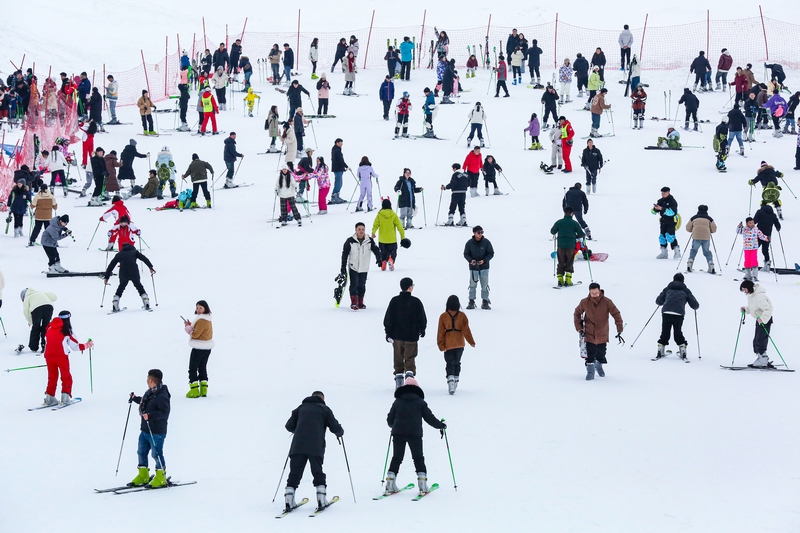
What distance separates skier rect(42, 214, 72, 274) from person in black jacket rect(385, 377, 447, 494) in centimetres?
1112

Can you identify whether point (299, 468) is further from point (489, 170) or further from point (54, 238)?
point (489, 170)

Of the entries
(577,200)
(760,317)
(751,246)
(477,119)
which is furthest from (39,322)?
(477,119)

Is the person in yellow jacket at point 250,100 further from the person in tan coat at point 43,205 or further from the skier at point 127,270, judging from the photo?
the skier at point 127,270

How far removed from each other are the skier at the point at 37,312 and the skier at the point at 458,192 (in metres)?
9.41

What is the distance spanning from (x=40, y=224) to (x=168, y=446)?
12208 millimetres

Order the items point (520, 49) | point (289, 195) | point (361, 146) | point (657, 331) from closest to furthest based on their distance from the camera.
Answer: point (657, 331), point (289, 195), point (361, 146), point (520, 49)

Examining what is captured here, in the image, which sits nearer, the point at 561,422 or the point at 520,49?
the point at 561,422

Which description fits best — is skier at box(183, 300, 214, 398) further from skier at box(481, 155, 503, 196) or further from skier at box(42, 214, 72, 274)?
skier at box(481, 155, 503, 196)

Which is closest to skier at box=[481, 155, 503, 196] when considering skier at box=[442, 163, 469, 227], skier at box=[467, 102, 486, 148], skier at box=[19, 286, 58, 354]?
skier at box=[442, 163, 469, 227]

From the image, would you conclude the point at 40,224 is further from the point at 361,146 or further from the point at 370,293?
the point at 361,146

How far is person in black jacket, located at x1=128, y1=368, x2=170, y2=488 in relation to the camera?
10.1m

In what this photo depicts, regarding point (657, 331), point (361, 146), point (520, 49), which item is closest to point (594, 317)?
point (657, 331)

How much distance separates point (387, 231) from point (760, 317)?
6.92m

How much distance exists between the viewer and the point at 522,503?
9.53m
